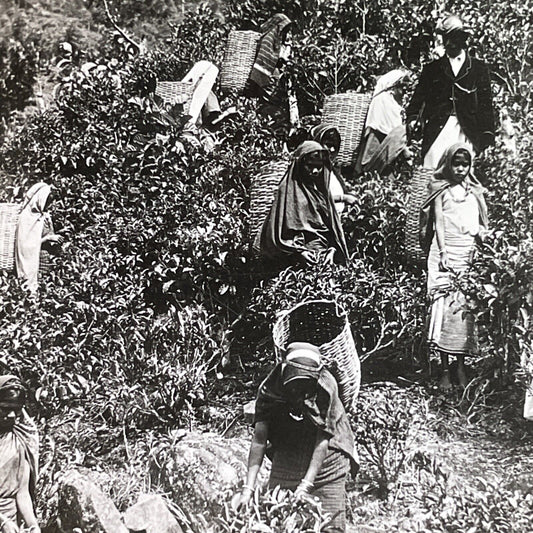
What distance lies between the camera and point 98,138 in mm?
5695

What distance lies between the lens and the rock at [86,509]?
3.35 m

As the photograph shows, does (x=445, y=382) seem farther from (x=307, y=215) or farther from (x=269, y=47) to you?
(x=269, y=47)

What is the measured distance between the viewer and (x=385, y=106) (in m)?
5.30

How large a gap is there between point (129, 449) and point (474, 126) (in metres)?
2.12

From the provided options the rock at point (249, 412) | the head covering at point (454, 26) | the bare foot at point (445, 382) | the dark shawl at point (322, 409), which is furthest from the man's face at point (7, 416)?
the head covering at point (454, 26)

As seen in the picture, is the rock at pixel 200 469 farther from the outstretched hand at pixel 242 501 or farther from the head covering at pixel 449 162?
the head covering at pixel 449 162

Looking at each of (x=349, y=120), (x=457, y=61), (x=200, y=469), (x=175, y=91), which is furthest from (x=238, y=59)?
(x=200, y=469)

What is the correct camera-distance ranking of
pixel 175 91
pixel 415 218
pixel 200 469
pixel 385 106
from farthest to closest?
pixel 175 91 → pixel 385 106 → pixel 415 218 → pixel 200 469

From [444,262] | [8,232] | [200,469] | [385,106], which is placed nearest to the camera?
[200,469]

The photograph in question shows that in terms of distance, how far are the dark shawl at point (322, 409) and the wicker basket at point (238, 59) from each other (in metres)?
3.03

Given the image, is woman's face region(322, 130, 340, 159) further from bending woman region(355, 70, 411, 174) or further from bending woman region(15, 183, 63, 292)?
bending woman region(15, 183, 63, 292)

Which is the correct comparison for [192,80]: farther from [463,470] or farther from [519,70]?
[463,470]

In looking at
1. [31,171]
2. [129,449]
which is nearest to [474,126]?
[129,449]

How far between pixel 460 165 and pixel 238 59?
2255mm
